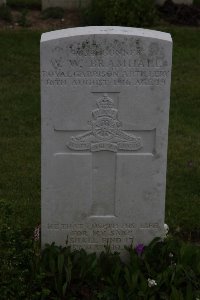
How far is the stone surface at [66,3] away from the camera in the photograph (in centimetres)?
1241

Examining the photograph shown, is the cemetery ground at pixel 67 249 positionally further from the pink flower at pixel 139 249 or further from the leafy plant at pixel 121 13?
the leafy plant at pixel 121 13

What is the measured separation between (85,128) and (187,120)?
3862 millimetres

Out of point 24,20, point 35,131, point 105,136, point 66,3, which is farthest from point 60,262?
point 66,3

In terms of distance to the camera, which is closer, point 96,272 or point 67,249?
point 96,272

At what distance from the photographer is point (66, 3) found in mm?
12547

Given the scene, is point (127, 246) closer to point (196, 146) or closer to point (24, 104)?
point (196, 146)

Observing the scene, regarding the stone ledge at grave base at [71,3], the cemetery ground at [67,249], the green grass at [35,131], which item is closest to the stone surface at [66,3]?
the stone ledge at grave base at [71,3]

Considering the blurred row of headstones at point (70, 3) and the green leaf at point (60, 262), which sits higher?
the blurred row of headstones at point (70, 3)

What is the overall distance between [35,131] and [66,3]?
5.01 meters

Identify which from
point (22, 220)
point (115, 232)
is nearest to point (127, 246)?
point (115, 232)

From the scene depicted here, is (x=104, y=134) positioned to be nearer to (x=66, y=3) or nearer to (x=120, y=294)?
(x=120, y=294)

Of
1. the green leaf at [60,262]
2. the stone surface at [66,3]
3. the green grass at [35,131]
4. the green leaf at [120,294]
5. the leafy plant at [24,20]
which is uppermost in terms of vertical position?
the stone surface at [66,3]

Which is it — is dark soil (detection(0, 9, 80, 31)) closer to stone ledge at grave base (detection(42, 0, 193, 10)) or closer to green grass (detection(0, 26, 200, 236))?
stone ledge at grave base (detection(42, 0, 193, 10))

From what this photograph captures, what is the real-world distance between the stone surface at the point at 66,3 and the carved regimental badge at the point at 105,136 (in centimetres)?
791
